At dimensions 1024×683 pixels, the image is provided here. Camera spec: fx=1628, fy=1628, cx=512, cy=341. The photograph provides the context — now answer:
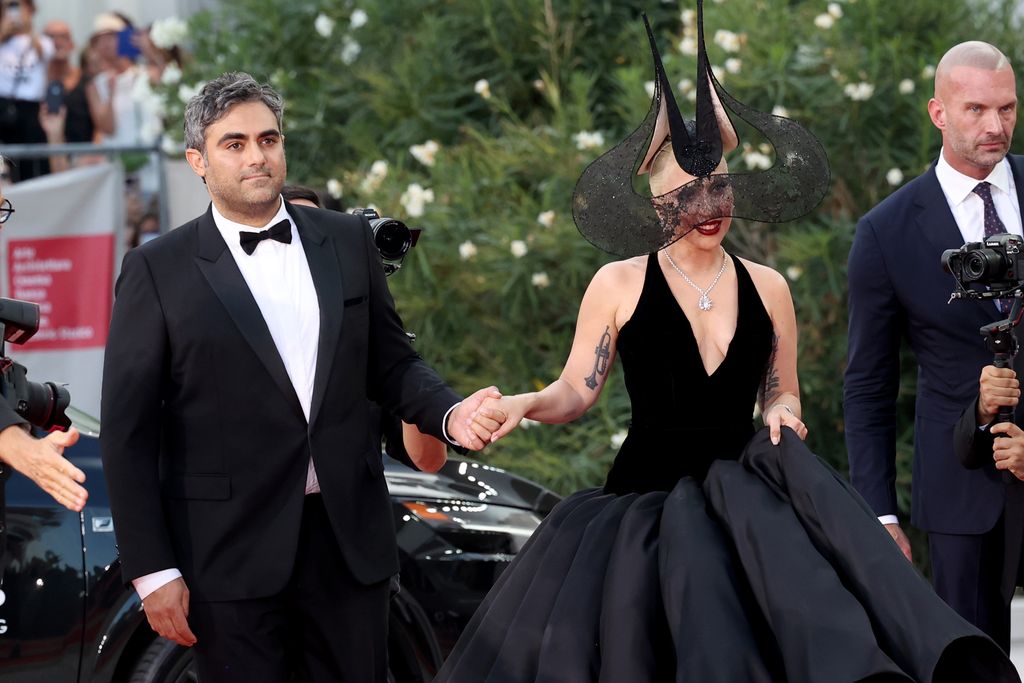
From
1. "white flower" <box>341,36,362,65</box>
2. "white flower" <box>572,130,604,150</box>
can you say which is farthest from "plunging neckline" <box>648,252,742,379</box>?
"white flower" <box>341,36,362,65</box>

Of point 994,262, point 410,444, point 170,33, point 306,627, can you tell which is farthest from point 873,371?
point 170,33

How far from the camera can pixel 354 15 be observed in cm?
1053

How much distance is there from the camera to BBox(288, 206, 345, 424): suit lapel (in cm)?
420

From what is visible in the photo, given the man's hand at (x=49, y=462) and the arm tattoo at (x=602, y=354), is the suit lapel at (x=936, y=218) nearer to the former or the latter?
the arm tattoo at (x=602, y=354)

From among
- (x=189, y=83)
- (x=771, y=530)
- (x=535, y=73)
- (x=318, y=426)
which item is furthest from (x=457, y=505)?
(x=189, y=83)

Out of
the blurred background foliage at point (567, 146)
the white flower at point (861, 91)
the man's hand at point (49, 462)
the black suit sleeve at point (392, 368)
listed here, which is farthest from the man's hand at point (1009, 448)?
the white flower at point (861, 91)

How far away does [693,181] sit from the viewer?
4.12 metres

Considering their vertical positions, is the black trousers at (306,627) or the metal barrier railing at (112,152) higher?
the metal barrier railing at (112,152)

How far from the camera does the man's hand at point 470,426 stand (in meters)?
4.11

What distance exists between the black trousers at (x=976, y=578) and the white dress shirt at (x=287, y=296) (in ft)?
6.41

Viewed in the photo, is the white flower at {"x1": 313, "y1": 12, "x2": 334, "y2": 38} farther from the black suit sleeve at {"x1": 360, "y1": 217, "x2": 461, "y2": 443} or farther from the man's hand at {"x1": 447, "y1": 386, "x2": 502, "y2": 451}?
the man's hand at {"x1": 447, "y1": 386, "x2": 502, "y2": 451}

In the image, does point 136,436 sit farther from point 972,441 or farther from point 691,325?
point 972,441

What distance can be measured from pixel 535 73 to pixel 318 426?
252 inches

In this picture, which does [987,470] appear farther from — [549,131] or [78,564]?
[549,131]
